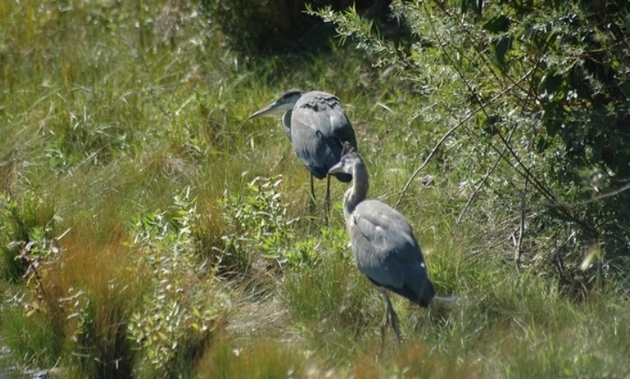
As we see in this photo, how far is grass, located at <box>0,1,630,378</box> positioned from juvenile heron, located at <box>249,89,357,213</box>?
319mm

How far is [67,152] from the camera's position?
9.44 m

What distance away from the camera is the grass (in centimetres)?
600

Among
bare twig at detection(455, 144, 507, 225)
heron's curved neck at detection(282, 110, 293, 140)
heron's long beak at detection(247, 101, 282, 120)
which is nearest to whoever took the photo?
bare twig at detection(455, 144, 507, 225)

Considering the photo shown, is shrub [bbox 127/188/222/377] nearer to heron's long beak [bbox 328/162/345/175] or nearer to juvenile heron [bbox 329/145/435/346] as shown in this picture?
juvenile heron [bbox 329/145/435/346]

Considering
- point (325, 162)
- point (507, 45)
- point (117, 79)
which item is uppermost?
point (507, 45)

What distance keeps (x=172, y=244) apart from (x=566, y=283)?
2.20 metres

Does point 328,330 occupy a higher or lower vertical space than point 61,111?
higher

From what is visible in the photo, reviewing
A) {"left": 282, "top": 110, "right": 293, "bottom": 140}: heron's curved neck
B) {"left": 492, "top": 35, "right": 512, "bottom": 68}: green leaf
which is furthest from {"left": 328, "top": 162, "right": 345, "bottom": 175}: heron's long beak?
{"left": 282, "top": 110, "right": 293, "bottom": 140}: heron's curved neck

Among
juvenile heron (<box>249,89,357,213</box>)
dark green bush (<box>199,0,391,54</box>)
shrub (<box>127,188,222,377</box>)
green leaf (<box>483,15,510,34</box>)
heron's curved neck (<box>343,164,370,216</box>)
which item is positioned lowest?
dark green bush (<box>199,0,391,54</box>)

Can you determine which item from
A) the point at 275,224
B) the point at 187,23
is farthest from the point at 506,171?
the point at 187,23

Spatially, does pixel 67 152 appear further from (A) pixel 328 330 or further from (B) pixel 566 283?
(B) pixel 566 283

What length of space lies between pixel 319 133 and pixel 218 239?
41.0 inches

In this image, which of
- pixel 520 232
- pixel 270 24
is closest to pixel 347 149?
pixel 520 232

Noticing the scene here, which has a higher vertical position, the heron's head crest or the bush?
the bush
